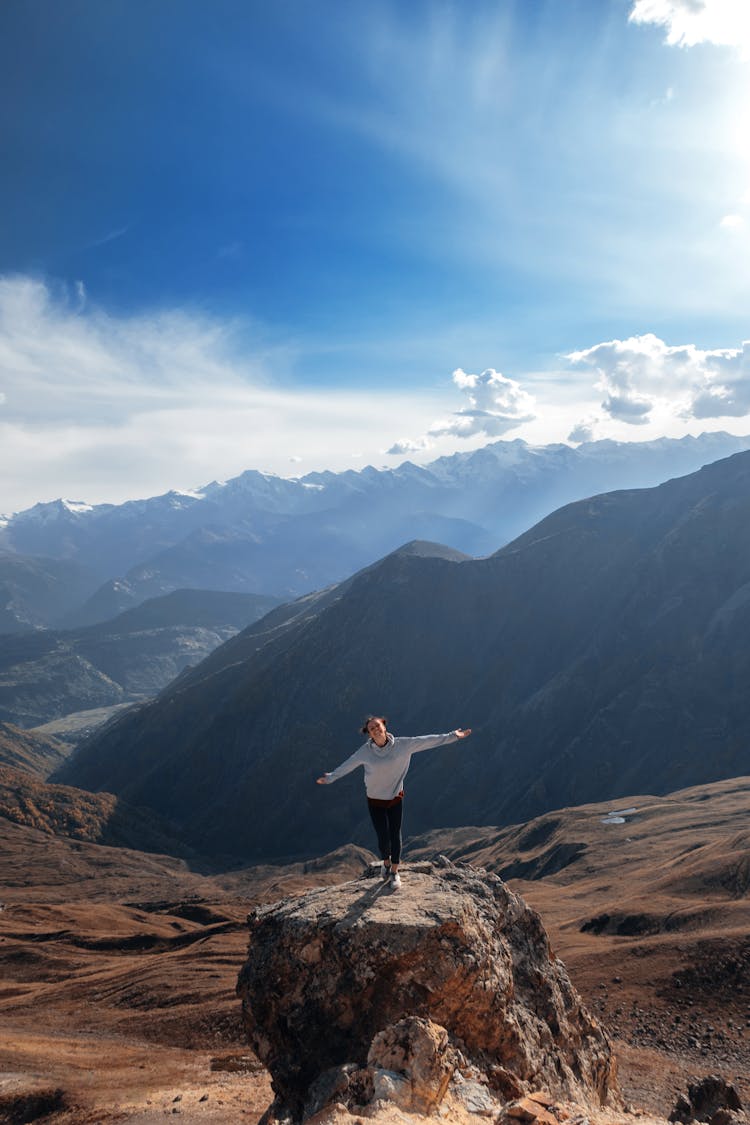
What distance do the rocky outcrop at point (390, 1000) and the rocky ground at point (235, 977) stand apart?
2006 mm

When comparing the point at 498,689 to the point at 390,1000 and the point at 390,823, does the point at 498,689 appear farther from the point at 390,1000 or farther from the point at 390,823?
the point at 390,1000

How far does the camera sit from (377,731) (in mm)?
10828

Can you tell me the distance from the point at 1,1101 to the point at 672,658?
105286mm

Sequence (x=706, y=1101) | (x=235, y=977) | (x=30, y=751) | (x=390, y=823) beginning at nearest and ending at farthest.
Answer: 1. (x=390, y=823)
2. (x=706, y=1101)
3. (x=235, y=977)
4. (x=30, y=751)

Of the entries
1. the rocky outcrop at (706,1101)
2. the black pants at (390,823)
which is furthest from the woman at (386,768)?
the rocky outcrop at (706,1101)

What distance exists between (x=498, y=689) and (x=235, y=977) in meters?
93.2

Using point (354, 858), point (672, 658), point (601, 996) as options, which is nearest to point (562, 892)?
point (601, 996)

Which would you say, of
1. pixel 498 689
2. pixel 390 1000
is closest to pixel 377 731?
pixel 390 1000

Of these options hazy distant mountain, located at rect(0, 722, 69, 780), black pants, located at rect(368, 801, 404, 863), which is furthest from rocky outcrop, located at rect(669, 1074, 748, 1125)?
hazy distant mountain, located at rect(0, 722, 69, 780)

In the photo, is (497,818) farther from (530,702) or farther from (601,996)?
(601,996)

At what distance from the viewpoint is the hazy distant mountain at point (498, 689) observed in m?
102

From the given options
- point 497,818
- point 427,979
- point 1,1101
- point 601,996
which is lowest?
point 497,818

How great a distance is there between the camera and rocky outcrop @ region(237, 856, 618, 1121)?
905 cm

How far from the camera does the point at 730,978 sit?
25.1m
